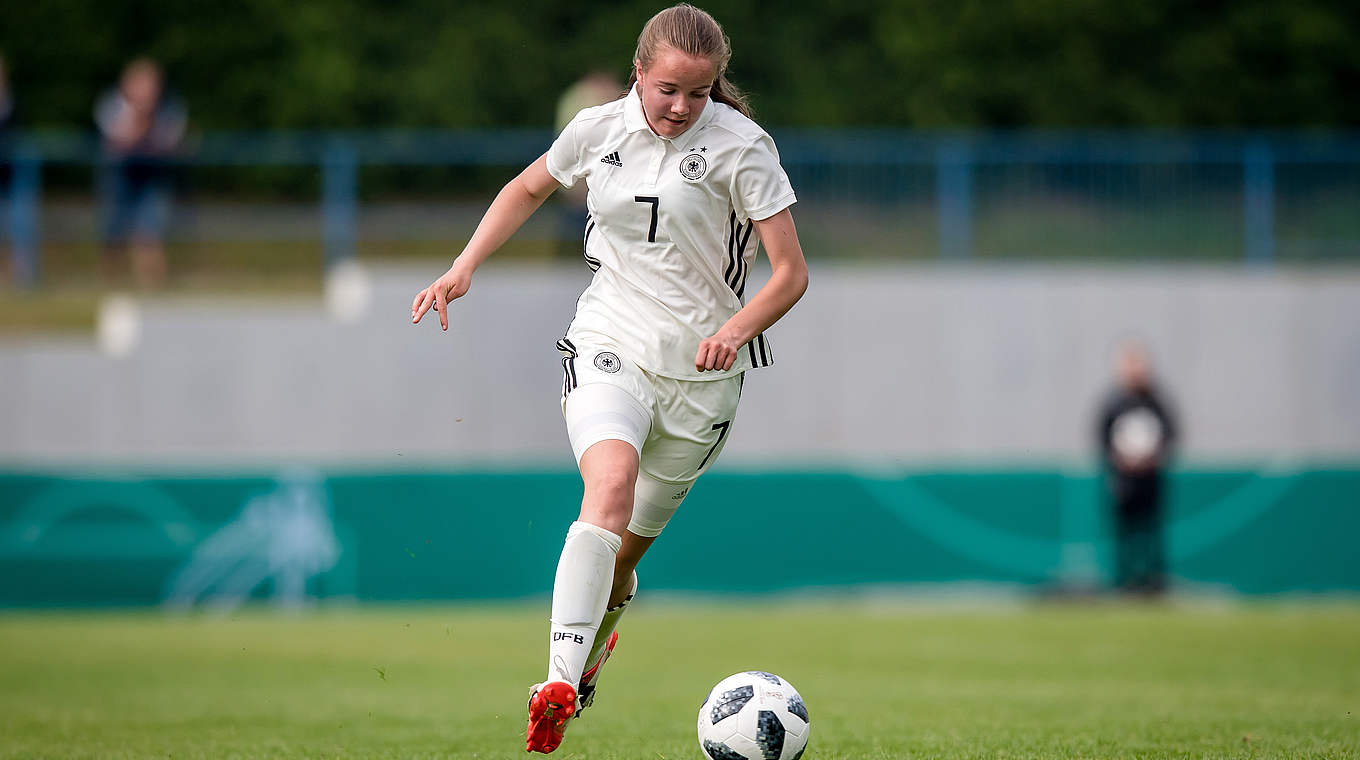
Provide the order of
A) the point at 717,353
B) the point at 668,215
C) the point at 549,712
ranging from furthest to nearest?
the point at 668,215 → the point at 717,353 → the point at 549,712

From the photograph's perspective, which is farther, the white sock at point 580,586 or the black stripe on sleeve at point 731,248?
the black stripe on sleeve at point 731,248

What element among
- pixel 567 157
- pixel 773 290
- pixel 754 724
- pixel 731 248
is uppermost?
pixel 567 157

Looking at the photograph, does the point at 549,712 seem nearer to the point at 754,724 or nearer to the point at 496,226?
the point at 754,724

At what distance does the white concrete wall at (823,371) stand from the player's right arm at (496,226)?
11.7 metres

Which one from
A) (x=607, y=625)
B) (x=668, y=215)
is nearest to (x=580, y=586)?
(x=607, y=625)

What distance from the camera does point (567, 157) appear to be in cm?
574

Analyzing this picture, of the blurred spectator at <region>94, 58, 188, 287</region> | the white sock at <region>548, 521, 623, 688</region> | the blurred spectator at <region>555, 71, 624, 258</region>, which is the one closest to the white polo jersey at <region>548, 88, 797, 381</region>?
the white sock at <region>548, 521, 623, 688</region>

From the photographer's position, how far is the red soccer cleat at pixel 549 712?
16.7ft

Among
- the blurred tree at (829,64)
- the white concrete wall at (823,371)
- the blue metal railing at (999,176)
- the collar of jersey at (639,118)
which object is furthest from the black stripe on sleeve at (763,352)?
the blurred tree at (829,64)

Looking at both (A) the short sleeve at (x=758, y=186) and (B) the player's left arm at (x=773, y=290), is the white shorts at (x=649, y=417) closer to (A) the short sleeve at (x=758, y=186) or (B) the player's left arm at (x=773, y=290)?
(B) the player's left arm at (x=773, y=290)

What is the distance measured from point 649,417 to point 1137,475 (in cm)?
1089

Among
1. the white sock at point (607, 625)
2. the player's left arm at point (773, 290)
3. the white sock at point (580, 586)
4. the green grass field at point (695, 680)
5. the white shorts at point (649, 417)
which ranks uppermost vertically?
the player's left arm at point (773, 290)

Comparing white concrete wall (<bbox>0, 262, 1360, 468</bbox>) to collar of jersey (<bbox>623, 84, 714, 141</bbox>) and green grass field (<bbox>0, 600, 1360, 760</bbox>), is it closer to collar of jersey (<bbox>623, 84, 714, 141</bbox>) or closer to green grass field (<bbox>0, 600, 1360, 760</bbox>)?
green grass field (<bbox>0, 600, 1360, 760</bbox>)

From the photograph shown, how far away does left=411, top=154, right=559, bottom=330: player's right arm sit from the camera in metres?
5.66
